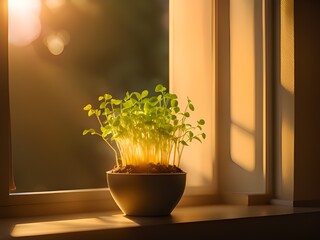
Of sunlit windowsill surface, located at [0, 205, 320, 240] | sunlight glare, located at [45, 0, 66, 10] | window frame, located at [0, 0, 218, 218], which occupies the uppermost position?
sunlight glare, located at [45, 0, 66, 10]

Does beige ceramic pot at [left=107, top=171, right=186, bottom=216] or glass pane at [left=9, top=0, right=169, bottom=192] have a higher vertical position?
glass pane at [left=9, top=0, right=169, bottom=192]

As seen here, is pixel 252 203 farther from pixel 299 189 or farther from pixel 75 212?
pixel 75 212

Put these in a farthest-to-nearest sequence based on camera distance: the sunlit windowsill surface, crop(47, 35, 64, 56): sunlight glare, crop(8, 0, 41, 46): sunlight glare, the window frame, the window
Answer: crop(47, 35, 64, 56): sunlight glare → crop(8, 0, 41, 46): sunlight glare → the window → the window frame → the sunlit windowsill surface

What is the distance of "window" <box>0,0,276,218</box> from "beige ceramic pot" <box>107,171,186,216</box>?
407 millimetres

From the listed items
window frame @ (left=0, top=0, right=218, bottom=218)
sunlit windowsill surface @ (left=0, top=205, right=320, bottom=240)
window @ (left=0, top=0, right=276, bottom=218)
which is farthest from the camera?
window @ (left=0, top=0, right=276, bottom=218)

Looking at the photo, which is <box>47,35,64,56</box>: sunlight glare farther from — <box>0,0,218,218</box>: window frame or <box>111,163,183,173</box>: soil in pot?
<box>111,163,183,173</box>: soil in pot

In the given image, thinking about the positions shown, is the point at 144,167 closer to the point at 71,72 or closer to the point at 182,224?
the point at 182,224

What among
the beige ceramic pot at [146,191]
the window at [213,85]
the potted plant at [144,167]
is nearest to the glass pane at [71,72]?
the window at [213,85]

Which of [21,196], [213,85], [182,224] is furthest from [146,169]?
[213,85]

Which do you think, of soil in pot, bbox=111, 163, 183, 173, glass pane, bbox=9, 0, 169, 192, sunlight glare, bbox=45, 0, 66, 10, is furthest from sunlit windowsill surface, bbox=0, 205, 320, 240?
sunlight glare, bbox=45, 0, 66, 10

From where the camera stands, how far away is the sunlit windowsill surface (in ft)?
4.88

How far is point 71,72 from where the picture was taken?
2.67m

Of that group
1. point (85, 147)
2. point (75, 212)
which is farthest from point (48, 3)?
point (75, 212)

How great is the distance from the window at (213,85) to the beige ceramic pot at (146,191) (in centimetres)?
41
